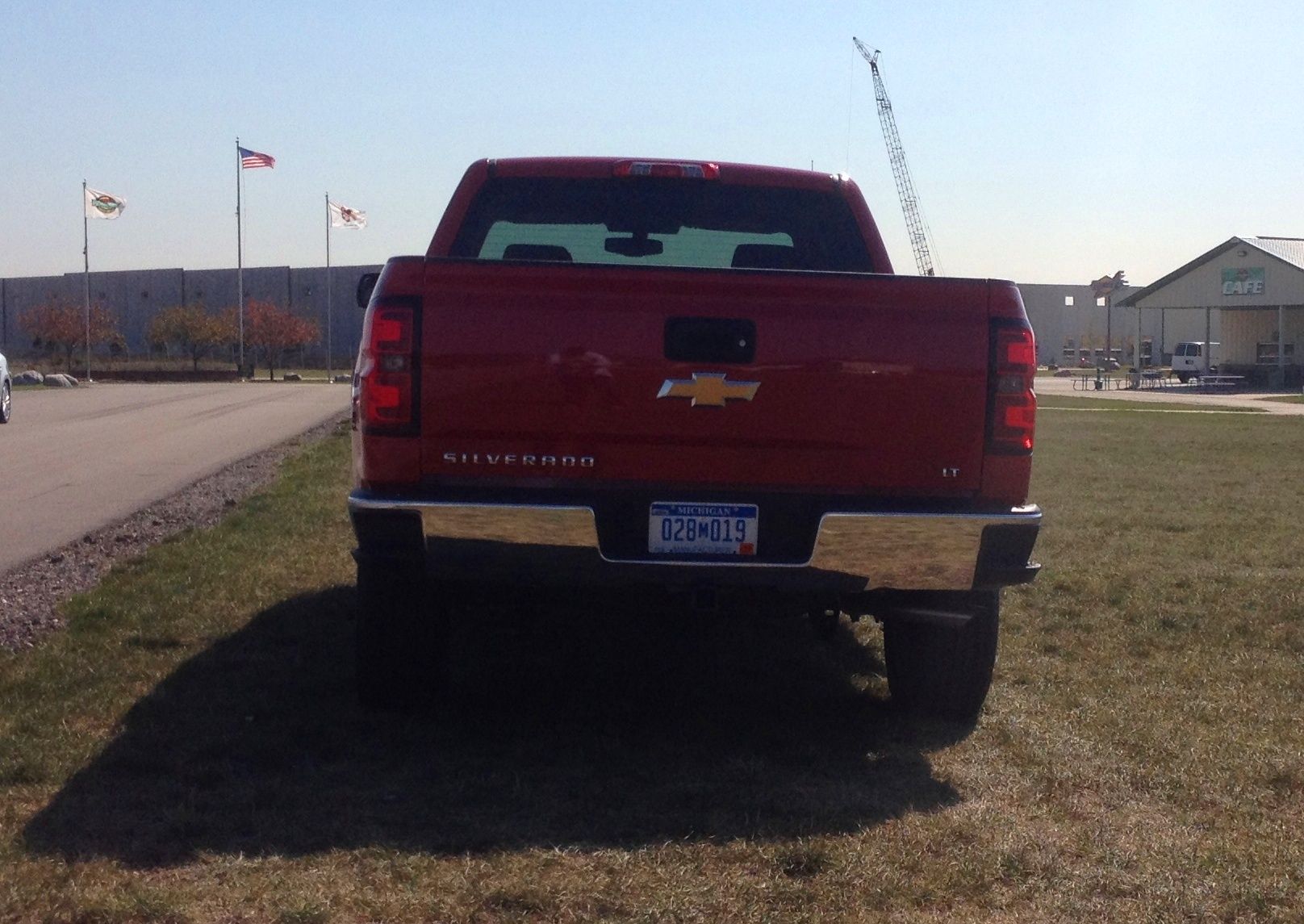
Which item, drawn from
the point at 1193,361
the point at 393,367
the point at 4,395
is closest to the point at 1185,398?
the point at 1193,361

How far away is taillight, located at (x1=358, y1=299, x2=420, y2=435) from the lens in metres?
4.62

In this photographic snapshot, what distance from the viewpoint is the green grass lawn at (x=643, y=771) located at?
12.5 feet

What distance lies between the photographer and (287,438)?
21.3 meters

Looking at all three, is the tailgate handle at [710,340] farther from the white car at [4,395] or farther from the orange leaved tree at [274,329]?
the orange leaved tree at [274,329]

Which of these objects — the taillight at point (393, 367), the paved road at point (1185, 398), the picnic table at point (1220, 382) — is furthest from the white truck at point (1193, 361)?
the taillight at point (393, 367)

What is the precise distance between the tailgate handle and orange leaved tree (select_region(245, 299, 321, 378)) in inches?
2714

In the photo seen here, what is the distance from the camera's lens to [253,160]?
57688 millimetres

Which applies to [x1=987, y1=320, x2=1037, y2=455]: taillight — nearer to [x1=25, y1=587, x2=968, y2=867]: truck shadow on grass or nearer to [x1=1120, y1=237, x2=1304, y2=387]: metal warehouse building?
[x1=25, y1=587, x2=968, y2=867]: truck shadow on grass

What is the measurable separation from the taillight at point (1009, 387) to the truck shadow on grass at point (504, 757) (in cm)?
114

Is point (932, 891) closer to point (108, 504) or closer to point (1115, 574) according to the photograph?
point (1115, 574)

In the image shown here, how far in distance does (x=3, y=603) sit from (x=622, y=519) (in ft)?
14.4

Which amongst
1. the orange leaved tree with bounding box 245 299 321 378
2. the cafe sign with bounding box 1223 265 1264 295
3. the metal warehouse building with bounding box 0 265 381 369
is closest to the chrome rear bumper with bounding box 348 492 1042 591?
the cafe sign with bounding box 1223 265 1264 295

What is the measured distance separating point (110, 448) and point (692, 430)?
1576 centimetres

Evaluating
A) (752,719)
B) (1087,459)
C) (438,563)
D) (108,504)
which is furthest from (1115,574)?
(1087,459)
